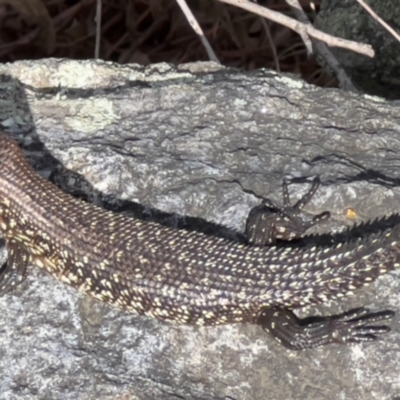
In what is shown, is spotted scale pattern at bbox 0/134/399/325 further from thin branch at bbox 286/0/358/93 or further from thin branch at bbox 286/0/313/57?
thin branch at bbox 286/0/358/93

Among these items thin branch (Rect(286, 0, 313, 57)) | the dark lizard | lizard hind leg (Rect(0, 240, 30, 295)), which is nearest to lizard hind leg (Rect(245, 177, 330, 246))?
the dark lizard

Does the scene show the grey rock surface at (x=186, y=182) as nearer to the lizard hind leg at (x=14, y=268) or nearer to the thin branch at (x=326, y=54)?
the lizard hind leg at (x=14, y=268)

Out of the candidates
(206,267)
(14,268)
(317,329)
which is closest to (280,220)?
(206,267)

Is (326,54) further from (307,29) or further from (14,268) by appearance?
(14,268)

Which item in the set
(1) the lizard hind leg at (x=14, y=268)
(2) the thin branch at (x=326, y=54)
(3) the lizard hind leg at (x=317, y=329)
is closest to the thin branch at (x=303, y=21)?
(2) the thin branch at (x=326, y=54)

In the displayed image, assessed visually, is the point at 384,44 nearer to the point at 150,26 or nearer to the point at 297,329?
the point at 150,26

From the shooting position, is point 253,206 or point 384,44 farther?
point 384,44

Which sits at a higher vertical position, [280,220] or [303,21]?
[303,21]

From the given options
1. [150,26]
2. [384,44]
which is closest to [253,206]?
[384,44]
